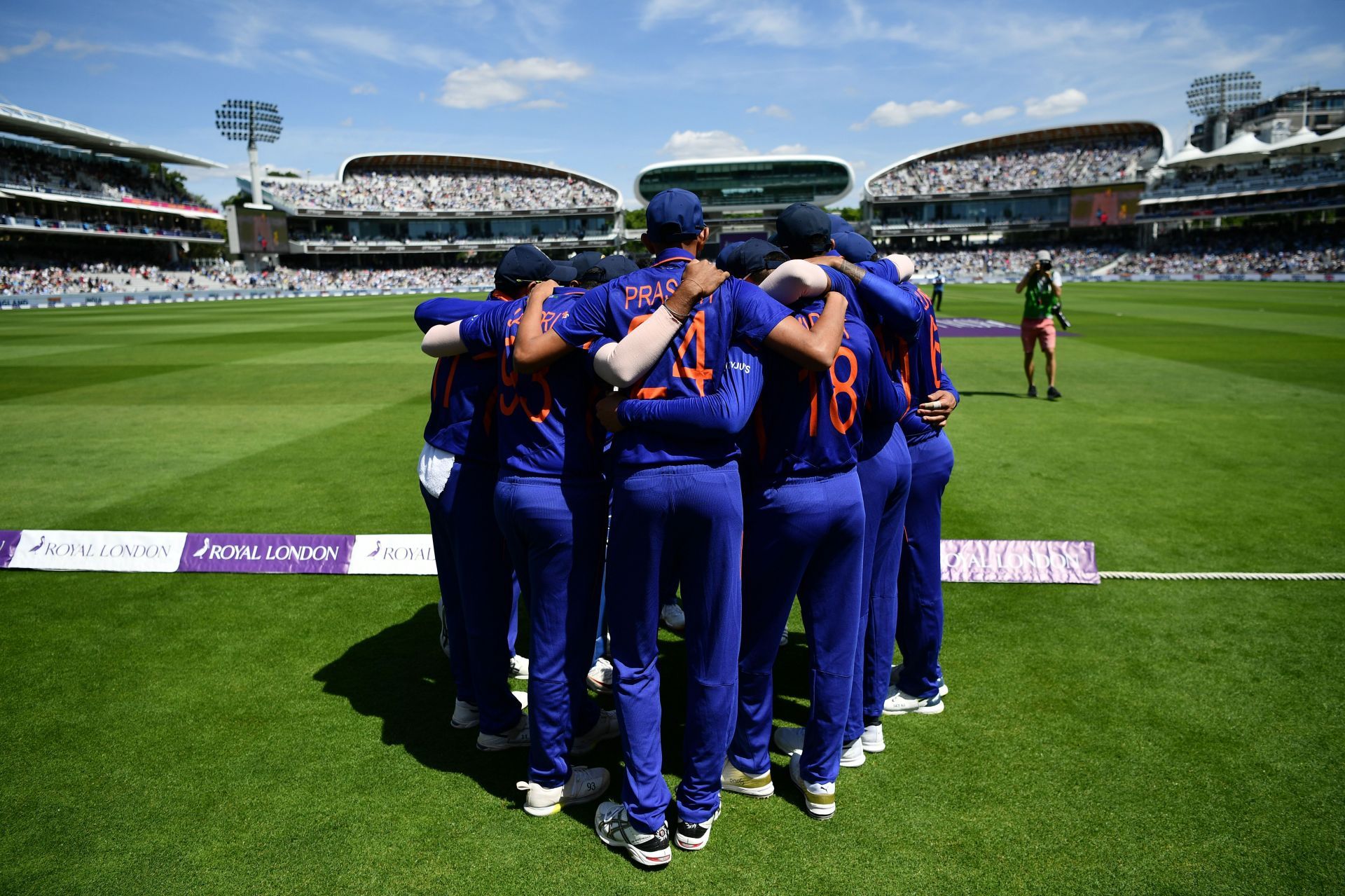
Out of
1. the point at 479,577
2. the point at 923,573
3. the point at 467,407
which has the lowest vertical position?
the point at 923,573

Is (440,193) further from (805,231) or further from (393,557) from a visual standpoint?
(805,231)

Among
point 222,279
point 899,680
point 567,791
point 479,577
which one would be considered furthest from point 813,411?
point 222,279

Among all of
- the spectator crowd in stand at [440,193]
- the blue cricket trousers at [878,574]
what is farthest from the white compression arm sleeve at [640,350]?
the spectator crowd in stand at [440,193]

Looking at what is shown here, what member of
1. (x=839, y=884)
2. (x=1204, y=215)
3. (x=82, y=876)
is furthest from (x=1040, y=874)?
(x=1204, y=215)

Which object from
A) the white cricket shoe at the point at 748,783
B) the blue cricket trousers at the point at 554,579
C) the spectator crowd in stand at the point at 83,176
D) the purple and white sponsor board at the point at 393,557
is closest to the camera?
the blue cricket trousers at the point at 554,579

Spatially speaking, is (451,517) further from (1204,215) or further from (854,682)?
(1204,215)

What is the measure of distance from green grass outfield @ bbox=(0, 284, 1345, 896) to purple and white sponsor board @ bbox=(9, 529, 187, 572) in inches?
6.1

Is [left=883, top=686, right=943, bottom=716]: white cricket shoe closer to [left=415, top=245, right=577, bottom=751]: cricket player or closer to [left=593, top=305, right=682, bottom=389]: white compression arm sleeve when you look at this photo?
[left=415, top=245, right=577, bottom=751]: cricket player

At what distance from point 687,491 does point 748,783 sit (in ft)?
5.13

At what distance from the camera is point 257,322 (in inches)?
1348

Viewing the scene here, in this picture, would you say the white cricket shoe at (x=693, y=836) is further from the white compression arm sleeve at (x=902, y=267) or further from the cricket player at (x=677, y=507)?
the white compression arm sleeve at (x=902, y=267)

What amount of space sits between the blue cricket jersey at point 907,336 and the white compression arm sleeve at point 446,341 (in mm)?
1916

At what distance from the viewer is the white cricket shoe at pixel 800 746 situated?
396 cm

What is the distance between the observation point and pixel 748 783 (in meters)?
3.78
